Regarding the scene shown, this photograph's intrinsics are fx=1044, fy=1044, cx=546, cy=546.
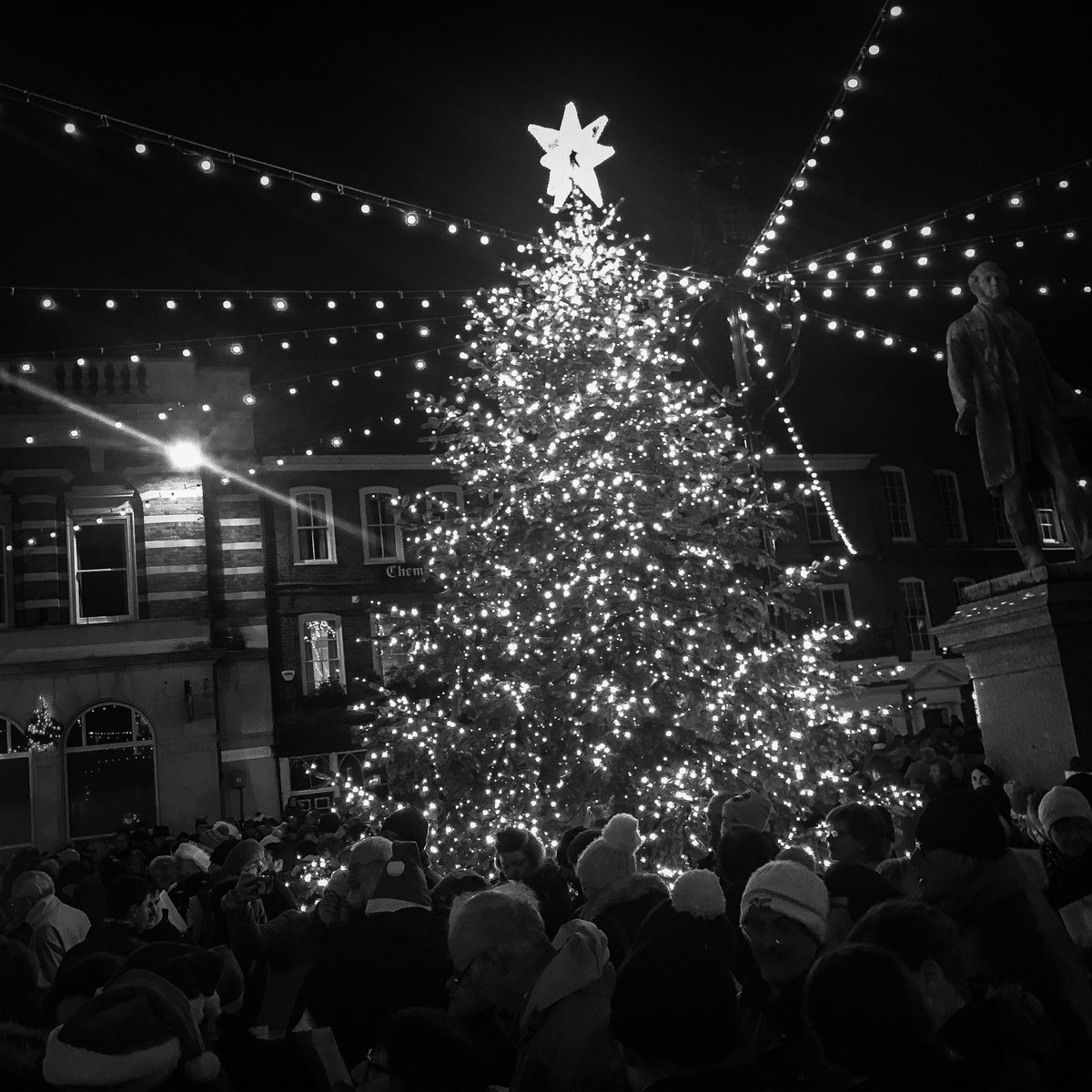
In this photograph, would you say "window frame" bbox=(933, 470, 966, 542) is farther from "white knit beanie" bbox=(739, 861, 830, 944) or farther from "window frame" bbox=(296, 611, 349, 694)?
"white knit beanie" bbox=(739, 861, 830, 944)

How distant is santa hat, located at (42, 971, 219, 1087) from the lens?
8.49 ft

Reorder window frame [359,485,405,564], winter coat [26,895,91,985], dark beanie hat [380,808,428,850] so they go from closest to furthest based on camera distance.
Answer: dark beanie hat [380,808,428,850]
winter coat [26,895,91,985]
window frame [359,485,405,564]

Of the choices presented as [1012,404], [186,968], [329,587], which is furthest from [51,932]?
[329,587]

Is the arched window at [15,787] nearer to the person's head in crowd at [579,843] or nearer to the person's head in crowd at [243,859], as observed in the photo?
the person's head in crowd at [243,859]

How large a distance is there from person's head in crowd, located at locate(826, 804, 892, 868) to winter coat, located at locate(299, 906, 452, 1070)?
1.74m

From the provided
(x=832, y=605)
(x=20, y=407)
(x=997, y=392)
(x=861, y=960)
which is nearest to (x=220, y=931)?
(x=861, y=960)

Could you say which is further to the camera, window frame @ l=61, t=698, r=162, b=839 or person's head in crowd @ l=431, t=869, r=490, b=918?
window frame @ l=61, t=698, r=162, b=839

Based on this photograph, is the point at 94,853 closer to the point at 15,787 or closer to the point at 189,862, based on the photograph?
the point at 189,862

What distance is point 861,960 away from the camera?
2.26 m

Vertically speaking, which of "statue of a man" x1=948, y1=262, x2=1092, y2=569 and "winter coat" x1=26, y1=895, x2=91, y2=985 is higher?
"statue of a man" x1=948, y1=262, x2=1092, y2=569

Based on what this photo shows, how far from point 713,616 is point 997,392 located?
3117 millimetres

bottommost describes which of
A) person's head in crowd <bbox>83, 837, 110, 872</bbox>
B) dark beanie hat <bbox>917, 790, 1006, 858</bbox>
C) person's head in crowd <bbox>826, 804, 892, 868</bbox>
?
person's head in crowd <bbox>83, 837, 110, 872</bbox>

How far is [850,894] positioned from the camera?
3729 mm

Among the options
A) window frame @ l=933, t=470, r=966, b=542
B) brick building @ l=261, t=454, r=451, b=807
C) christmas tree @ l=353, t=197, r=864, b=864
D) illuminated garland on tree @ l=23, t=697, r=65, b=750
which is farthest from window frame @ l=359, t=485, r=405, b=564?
window frame @ l=933, t=470, r=966, b=542
